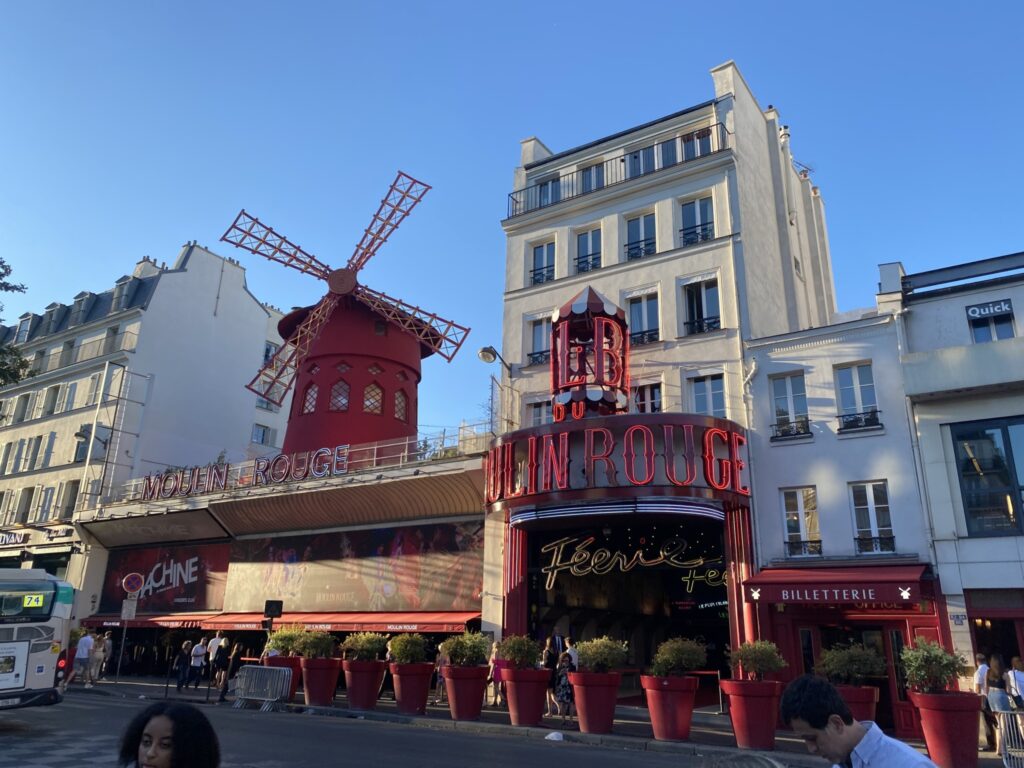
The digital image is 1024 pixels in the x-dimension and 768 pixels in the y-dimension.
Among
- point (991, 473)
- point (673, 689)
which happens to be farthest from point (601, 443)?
point (991, 473)

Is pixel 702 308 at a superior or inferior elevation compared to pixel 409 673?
superior

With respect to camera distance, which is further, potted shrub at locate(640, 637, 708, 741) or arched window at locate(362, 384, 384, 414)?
arched window at locate(362, 384, 384, 414)

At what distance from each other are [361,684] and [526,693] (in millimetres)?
3447

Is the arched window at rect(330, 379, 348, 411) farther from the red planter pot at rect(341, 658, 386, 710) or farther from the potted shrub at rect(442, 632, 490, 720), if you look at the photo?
the potted shrub at rect(442, 632, 490, 720)

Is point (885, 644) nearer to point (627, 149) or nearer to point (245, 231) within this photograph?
point (627, 149)

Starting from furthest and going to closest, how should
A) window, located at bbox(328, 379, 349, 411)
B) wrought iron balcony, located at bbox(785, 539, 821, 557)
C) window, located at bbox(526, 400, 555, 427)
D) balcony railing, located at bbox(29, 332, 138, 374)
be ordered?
balcony railing, located at bbox(29, 332, 138, 374)
window, located at bbox(328, 379, 349, 411)
window, located at bbox(526, 400, 555, 427)
wrought iron balcony, located at bbox(785, 539, 821, 557)

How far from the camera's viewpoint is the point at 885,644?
13.4m

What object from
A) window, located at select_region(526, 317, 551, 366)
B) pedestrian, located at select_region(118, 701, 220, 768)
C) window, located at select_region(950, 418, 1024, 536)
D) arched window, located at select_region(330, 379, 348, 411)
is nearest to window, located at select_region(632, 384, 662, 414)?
window, located at select_region(526, 317, 551, 366)

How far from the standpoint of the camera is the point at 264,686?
14680 millimetres

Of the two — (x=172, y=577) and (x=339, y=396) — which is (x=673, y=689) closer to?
(x=339, y=396)

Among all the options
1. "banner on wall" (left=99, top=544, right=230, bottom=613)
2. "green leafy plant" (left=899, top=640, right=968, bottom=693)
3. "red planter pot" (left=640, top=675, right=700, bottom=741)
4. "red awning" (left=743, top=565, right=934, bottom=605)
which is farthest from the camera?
"banner on wall" (left=99, top=544, right=230, bottom=613)

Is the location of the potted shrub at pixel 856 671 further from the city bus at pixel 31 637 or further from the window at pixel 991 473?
the city bus at pixel 31 637

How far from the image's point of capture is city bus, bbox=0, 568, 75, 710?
10.8 meters

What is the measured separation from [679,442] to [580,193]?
26.5 ft
